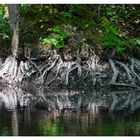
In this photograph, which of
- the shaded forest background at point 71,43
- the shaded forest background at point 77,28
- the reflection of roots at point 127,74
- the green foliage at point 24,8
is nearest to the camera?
the reflection of roots at point 127,74

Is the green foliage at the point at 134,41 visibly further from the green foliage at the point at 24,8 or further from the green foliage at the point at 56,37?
the green foliage at the point at 24,8

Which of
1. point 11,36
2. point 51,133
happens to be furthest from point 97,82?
point 51,133

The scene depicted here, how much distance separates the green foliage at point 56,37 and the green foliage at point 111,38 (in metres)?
1.56

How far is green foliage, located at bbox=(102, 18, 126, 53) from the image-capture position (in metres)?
22.2

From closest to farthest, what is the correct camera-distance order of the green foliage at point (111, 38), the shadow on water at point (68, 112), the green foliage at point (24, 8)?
the shadow on water at point (68, 112) → the green foliage at point (111, 38) → the green foliage at point (24, 8)

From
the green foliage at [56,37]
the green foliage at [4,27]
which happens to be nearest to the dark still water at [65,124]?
the green foliage at [56,37]

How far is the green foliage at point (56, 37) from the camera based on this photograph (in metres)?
22.3

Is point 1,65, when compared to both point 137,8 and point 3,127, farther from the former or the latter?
point 3,127

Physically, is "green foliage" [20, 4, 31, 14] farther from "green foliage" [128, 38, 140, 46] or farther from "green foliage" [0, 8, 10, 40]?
"green foliage" [128, 38, 140, 46]

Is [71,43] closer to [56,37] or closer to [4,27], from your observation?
[56,37]

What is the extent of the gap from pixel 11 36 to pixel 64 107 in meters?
7.17

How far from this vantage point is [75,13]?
2434cm

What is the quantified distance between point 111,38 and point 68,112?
281 inches

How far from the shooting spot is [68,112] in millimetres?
15961
